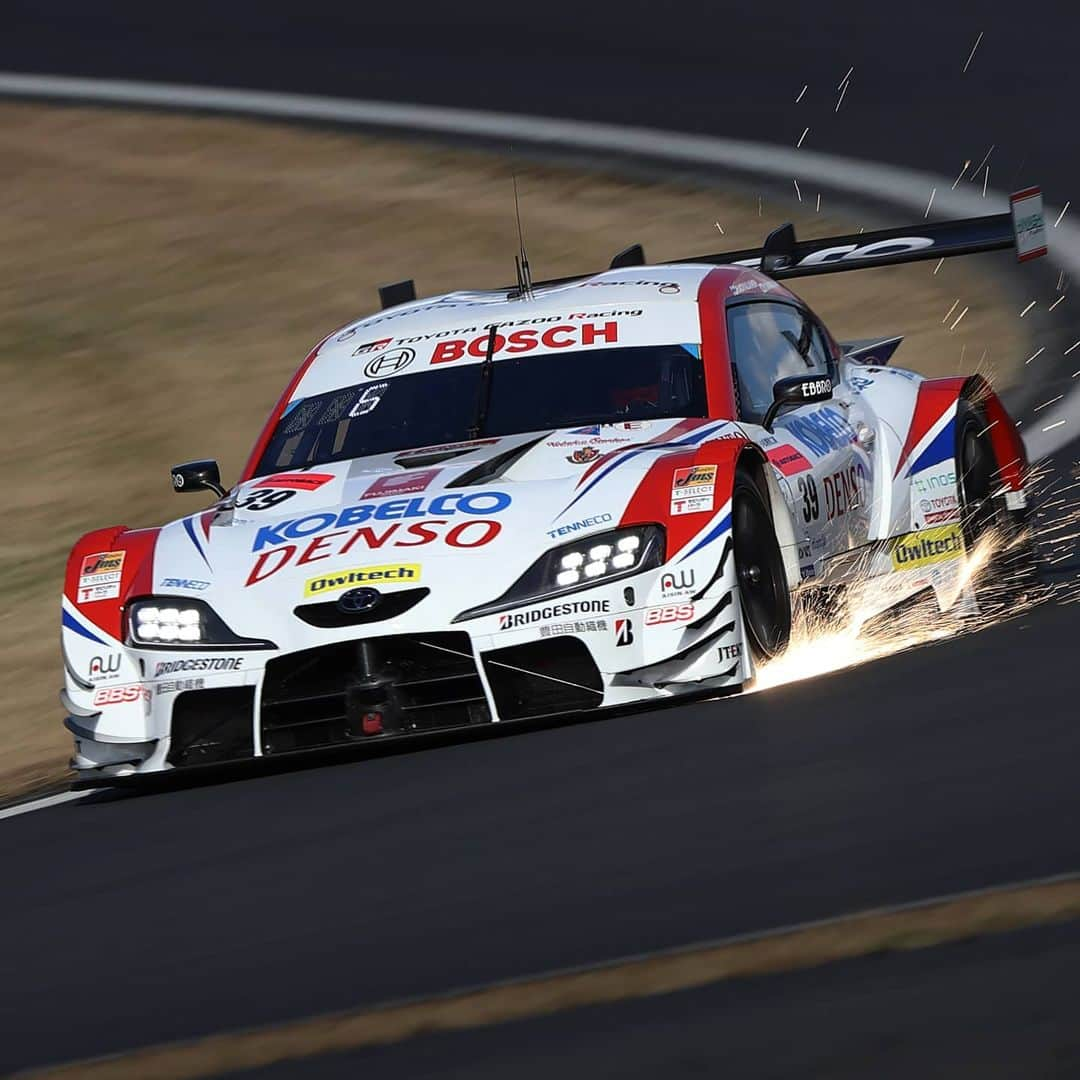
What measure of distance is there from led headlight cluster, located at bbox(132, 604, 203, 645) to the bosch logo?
1.39 feet

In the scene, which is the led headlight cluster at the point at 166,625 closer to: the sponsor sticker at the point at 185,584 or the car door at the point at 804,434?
the sponsor sticker at the point at 185,584

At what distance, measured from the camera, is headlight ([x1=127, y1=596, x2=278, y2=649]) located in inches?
257

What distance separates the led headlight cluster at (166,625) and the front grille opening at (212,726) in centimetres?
16

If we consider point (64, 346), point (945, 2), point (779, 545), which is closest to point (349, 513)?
point (779, 545)

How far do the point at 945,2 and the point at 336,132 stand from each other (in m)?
6.64

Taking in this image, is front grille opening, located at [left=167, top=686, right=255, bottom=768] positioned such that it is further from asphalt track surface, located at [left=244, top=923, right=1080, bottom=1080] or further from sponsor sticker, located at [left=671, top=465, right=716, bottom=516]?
asphalt track surface, located at [left=244, top=923, right=1080, bottom=1080]

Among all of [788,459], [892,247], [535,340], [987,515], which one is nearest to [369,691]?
[788,459]

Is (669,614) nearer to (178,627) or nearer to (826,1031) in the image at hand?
(178,627)

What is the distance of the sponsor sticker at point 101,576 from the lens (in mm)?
6867

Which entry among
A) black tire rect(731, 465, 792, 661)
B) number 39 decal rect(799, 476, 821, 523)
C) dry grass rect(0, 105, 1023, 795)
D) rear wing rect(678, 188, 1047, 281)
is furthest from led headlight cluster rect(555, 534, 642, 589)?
dry grass rect(0, 105, 1023, 795)

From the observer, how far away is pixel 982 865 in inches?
160

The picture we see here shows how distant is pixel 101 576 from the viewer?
22.8ft

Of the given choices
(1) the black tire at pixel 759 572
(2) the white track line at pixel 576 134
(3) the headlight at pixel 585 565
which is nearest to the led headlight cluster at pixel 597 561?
(3) the headlight at pixel 585 565

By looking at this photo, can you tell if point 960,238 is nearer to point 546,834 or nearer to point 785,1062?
point 546,834
